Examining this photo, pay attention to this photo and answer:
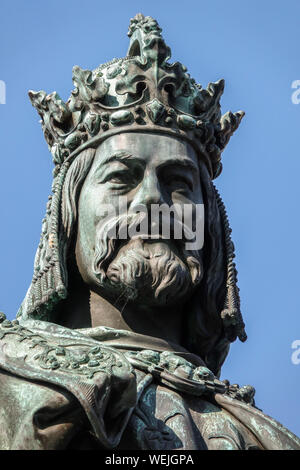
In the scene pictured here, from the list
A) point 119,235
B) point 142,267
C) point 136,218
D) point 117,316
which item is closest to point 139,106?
point 136,218

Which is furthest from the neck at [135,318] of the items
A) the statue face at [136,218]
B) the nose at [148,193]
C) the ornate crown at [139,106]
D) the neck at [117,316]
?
the ornate crown at [139,106]

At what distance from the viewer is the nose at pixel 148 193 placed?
49.7 ft

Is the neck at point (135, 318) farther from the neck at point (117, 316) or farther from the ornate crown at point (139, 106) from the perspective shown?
the ornate crown at point (139, 106)

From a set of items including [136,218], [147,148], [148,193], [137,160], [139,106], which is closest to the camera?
[136,218]

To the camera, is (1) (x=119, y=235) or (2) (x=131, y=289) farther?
(1) (x=119, y=235)

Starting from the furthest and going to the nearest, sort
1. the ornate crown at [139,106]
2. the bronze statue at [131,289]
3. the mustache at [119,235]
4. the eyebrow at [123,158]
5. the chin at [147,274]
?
the ornate crown at [139,106], the eyebrow at [123,158], the mustache at [119,235], the chin at [147,274], the bronze statue at [131,289]

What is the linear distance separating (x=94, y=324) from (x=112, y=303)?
0.26 meters

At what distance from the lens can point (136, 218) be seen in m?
15.1

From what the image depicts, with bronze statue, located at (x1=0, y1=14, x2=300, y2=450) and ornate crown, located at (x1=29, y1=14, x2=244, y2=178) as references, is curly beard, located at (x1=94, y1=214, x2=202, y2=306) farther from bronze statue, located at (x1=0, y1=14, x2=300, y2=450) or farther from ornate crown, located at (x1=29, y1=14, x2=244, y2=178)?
ornate crown, located at (x1=29, y1=14, x2=244, y2=178)

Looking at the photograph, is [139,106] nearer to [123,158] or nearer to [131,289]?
[123,158]

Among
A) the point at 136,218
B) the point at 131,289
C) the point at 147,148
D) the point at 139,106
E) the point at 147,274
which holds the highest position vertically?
the point at 139,106

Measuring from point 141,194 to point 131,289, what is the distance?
0.92m

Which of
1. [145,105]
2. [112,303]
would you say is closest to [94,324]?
[112,303]
